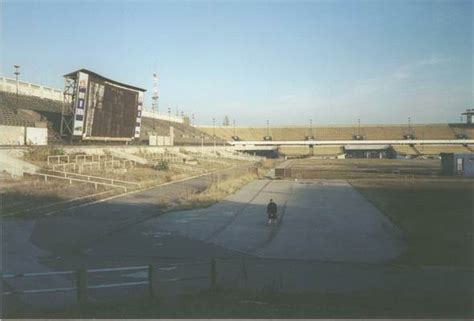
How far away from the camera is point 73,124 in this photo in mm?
43812

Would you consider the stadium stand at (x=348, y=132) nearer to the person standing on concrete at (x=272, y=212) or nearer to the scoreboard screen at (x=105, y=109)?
the scoreboard screen at (x=105, y=109)

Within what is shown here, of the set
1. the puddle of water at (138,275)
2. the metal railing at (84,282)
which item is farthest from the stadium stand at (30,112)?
the metal railing at (84,282)

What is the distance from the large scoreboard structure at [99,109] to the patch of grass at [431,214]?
26972 millimetres

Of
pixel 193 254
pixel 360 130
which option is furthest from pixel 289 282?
pixel 360 130

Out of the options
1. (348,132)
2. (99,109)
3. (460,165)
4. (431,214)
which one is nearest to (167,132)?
(99,109)

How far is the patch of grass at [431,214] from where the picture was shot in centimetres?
1506

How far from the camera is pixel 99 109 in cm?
4703

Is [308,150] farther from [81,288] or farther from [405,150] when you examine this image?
[81,288]

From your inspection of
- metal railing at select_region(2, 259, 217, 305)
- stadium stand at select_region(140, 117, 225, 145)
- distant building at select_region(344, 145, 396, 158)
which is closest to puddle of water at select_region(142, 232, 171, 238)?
metal railing at select_region(2, 259, 217, 305)

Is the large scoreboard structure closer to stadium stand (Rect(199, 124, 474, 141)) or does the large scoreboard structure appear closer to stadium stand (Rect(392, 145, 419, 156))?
stadium stand (Rect(392, 145, 419, 156))

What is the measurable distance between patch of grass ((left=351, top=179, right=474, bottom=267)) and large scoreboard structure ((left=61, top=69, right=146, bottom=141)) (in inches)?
1062

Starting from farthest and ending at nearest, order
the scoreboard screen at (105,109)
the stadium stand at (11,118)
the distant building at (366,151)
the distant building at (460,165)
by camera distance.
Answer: the distant building at (366,151) → the distant building at (460,165) → the scoreboard screen at (105,109) → the stadium stand at (11,118)

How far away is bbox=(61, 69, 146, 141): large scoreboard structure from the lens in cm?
4388

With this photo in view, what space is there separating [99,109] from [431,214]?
35.0 m
